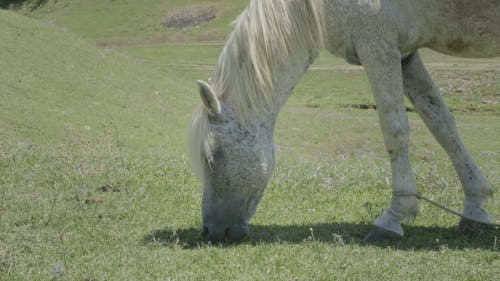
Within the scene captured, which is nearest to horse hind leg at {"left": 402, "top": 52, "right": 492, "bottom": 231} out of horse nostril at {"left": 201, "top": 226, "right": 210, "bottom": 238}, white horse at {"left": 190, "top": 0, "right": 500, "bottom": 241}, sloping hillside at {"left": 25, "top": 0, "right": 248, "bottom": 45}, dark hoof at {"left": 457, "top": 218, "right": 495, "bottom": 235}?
dark hoof at {"left": 457, "top": 218, "right": 495, "bottom": 235}

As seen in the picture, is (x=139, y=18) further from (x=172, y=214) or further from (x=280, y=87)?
(x=280, y=87)

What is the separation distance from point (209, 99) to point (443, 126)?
8.10 ft

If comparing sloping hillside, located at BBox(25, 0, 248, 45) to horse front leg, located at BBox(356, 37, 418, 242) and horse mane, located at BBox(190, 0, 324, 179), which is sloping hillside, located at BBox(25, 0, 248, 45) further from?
horse front leg, located at BBox(356, 37, 418, 242)

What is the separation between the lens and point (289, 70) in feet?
18.0

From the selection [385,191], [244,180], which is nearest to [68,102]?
[385,191]

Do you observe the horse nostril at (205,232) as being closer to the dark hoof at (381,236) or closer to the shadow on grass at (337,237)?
the shadow on grass at (337,237)

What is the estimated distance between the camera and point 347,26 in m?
5.38

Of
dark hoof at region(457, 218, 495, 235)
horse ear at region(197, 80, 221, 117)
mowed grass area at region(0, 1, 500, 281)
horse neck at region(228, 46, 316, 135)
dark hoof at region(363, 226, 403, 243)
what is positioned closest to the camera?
mowed grass area at region(0, 1, 500, 281)

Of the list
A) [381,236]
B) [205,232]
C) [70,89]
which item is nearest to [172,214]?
[205,232]

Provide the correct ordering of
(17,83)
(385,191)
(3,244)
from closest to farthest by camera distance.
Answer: (3,244)
(385,191)
(17,83)

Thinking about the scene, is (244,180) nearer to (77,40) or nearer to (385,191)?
(385,191)

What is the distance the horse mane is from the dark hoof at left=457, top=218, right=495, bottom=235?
228 cm

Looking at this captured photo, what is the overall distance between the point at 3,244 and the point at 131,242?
1.06m

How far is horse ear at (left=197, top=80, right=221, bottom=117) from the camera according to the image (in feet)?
16.7
